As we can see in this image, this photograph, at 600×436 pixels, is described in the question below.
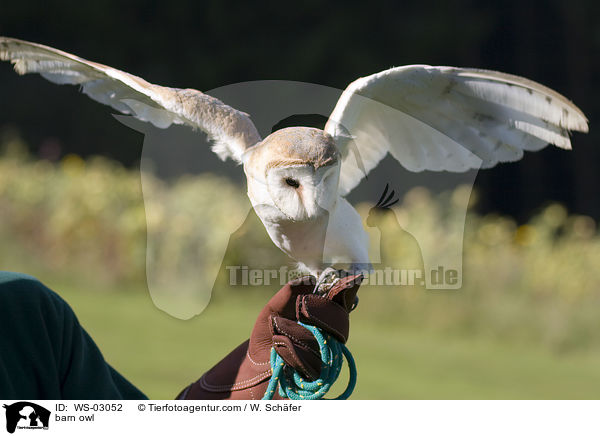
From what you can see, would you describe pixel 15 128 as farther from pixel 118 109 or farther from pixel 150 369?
pixel 118 109

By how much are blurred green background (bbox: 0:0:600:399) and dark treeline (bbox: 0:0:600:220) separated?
0.02 meters

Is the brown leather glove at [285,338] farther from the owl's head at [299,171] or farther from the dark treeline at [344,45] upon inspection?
the dark treeline at [344,45]

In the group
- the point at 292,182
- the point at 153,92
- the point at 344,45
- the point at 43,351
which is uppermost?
the point at 344,45

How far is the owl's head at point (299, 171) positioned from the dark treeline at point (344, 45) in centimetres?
561

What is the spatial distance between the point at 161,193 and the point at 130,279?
1887mm

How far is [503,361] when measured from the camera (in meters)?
4.38

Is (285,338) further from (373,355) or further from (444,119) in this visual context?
(373,355)

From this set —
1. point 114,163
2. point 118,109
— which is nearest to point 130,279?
point 114,163

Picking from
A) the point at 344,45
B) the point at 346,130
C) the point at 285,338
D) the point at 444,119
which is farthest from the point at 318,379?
the point at 344,45

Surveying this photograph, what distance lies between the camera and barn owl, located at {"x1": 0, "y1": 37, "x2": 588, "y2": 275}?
57.7 inches
